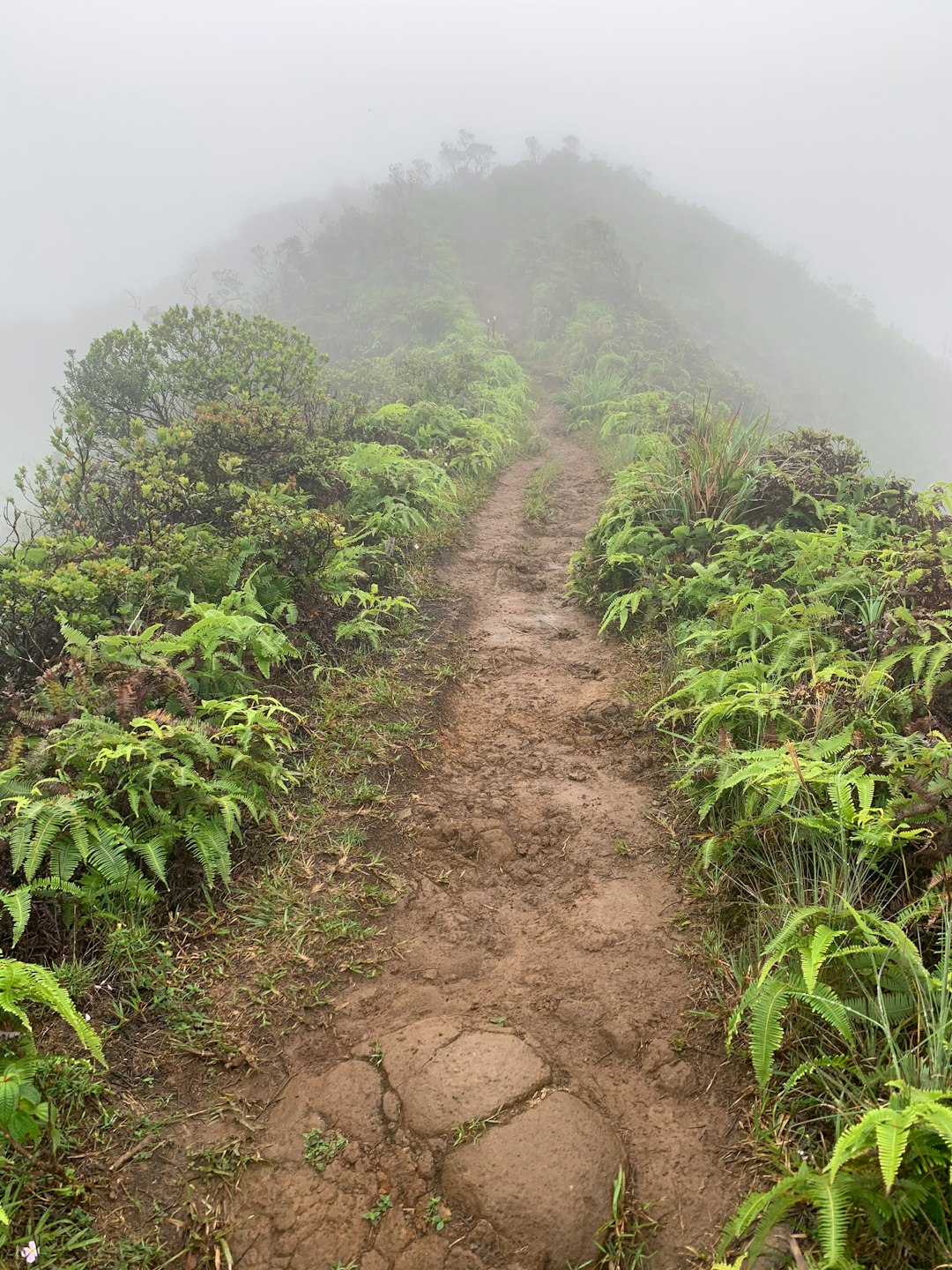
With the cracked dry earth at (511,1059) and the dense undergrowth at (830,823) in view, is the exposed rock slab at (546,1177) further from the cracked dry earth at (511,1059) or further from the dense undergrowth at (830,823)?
the dense undergrowth at (830,823)

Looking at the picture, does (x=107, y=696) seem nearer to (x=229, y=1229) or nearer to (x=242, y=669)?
(x=242, y=669)

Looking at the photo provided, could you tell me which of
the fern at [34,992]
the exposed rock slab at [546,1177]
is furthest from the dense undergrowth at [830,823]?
the fern at [34,992]

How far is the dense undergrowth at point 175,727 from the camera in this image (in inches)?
95.0

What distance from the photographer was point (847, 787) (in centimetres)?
296

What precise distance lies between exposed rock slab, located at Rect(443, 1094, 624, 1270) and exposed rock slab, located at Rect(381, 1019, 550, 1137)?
0.10m

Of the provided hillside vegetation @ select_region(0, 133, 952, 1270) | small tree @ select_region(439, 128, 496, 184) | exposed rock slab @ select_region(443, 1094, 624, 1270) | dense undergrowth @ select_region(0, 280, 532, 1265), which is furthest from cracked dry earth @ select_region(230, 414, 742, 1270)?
small tree @ select_region(439, 128, 496, 184)

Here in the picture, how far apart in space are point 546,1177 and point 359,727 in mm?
2889

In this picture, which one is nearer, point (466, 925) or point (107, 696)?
point (466, 925)

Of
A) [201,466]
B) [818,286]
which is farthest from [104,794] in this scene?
[818,286]

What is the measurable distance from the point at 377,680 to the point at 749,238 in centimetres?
7063

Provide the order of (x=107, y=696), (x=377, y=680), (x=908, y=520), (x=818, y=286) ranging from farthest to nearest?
(x=818, y=286), (x=908, y=520), (x=377, y=680), (x=107, y=696)

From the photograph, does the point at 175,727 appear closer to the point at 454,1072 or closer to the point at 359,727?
the point at 359,727

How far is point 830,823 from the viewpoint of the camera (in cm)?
290

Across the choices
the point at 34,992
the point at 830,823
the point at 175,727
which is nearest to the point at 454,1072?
the point at 34,992
